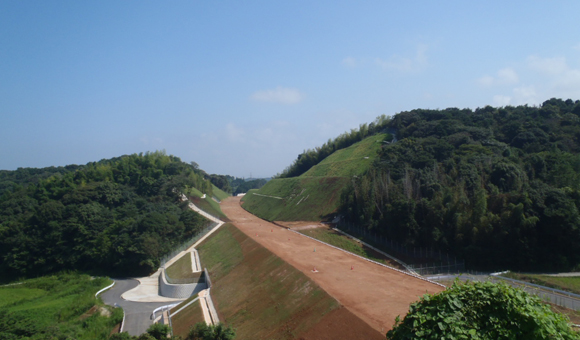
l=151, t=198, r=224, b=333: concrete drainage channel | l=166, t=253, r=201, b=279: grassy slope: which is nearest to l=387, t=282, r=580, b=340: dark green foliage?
l=151, t=198, r=224, b=333: concrete drainage channel

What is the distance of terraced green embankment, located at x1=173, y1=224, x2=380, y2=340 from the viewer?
53.4 ft

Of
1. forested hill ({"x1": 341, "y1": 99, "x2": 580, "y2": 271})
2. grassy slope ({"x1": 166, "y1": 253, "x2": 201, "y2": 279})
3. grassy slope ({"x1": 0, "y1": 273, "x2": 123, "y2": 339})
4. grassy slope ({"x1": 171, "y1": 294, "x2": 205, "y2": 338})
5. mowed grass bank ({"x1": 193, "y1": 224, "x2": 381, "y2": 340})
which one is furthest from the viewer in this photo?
grassy slope ({"x1": 166, "y1": 253, "x2": 201, "y2": 279})

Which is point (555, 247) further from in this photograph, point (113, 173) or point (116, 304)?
point (113, 173)

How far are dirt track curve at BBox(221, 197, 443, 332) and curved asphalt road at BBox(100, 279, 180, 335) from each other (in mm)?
10385

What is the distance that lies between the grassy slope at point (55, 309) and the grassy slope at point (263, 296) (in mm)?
8384

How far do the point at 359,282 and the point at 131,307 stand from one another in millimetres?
19384

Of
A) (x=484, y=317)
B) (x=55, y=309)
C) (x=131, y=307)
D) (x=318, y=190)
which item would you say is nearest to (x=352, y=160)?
(x=318, y=190)

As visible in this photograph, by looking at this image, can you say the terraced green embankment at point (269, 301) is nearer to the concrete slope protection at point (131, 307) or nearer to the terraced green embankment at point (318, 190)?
the concrete slope protection at point (131, 307)

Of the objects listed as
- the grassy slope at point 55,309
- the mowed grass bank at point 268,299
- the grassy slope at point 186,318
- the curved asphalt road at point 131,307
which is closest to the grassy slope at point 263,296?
the mowed grass bank at point 268,299

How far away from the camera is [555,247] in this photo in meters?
25.9

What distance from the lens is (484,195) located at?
2927 centimetres

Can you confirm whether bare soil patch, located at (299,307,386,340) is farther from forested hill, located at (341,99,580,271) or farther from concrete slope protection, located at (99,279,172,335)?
forested hill, located at (341,99,580,271)

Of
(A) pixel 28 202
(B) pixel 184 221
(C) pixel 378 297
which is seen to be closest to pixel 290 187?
(B) pixel 184 221

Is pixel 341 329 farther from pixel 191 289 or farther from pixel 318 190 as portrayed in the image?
pixel 318 190
